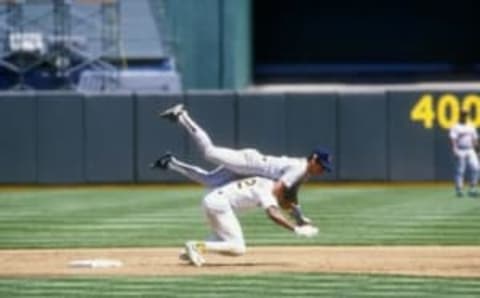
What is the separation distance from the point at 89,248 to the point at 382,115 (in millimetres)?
13351

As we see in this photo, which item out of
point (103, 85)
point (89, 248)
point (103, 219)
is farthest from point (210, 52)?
point (89, 248)

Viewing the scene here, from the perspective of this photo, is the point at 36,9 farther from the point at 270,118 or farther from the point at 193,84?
the point at 270,118

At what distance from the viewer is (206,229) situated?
814 inches

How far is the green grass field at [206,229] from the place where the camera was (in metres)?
13.8

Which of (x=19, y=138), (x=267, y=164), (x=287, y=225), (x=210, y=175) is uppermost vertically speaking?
(x=267, y=164)

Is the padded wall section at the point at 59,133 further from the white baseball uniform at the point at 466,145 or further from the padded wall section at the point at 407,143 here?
the white baseball uniform at the point at 466,145

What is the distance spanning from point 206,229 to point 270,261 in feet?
14.0

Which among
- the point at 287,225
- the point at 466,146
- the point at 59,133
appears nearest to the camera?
the point at 287,225

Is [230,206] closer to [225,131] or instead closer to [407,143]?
[225,131]

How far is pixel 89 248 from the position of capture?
18391 mm

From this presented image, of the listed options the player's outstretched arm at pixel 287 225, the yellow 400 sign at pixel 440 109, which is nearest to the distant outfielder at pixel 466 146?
the yellow 400 sign at pixel 440 109

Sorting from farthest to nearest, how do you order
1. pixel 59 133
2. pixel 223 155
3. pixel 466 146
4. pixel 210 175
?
pixel 59 133 → pixel 466 146 → pixel 210 175 → pixel 223 155

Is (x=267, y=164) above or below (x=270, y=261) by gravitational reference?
above

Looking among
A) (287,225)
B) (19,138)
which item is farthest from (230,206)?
(19,138)
